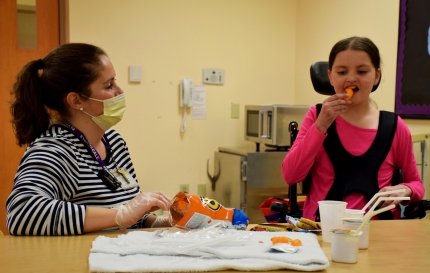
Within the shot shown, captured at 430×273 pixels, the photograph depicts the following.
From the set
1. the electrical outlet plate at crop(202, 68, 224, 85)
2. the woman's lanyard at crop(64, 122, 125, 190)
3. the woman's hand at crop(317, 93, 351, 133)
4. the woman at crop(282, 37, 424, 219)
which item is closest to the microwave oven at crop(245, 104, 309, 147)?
the electrical outlet plate at crop(202, 68, 224, 85)

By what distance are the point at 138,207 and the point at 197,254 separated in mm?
341

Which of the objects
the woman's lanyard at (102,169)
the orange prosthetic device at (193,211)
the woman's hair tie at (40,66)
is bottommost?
the orange prosthetic device at (193,211)

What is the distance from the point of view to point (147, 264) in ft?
3.60

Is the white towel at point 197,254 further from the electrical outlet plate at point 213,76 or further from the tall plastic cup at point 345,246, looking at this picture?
the electrical outlet plate at point 213,76

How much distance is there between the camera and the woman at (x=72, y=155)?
4.59ft

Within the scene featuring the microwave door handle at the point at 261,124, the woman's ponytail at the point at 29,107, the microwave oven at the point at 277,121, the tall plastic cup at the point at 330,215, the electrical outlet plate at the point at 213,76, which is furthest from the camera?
the electrical outlet plate at the point at 213,76

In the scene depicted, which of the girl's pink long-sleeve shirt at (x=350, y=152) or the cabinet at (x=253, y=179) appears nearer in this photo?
the girl's pink long-sleeve shirt at (x=350, y=152)

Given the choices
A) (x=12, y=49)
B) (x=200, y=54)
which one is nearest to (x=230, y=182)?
(x=200, y=54)

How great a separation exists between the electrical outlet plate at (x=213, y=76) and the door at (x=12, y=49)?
1148 millimetres

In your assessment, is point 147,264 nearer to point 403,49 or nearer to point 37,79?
point 37,79

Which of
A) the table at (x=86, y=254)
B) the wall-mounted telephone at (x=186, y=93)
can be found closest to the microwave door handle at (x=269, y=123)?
the wall-mounted telephone at (x=186, y=93)

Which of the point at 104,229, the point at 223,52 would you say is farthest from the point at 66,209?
the point at 223,52

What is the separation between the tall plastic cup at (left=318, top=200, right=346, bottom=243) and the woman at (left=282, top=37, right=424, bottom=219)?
474mm

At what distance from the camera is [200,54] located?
4000mm
